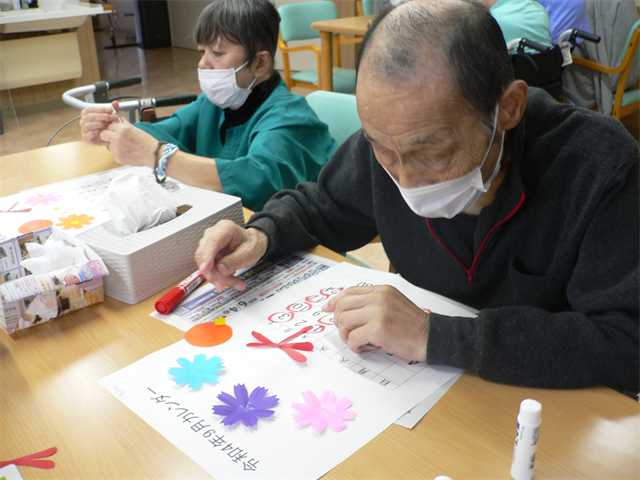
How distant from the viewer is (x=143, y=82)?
643 centimetres

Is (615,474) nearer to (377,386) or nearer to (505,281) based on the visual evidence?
(377,386)

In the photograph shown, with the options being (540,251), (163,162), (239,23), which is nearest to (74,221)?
(163,162)

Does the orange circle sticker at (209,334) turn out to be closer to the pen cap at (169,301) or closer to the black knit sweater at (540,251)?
the pen cap at (169,301)

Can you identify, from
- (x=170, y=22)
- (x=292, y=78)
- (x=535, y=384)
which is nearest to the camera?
(x=535, y=384)

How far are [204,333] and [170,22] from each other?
949cm

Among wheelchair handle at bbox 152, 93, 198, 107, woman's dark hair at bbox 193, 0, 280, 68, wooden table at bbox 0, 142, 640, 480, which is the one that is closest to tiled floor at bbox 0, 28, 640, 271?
wheelchair handle at bbox 152, 93, 198, 107

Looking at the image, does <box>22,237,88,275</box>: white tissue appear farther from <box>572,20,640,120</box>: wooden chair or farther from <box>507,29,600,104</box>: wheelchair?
<box>572,20,640,120</box>: wooden chair

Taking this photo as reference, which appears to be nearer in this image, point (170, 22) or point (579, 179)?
point (579, 179)

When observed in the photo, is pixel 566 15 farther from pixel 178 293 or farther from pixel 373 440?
pixel 373 440

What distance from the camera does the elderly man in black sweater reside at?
0.74m

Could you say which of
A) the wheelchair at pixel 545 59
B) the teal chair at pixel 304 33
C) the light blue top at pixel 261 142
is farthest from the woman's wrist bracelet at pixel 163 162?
the teal chair at pixel 304 33

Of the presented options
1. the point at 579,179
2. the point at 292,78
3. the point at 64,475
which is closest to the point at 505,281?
the point at 579,179

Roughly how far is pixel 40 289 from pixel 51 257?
89 millimetres

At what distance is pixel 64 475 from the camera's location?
24.7 inches
